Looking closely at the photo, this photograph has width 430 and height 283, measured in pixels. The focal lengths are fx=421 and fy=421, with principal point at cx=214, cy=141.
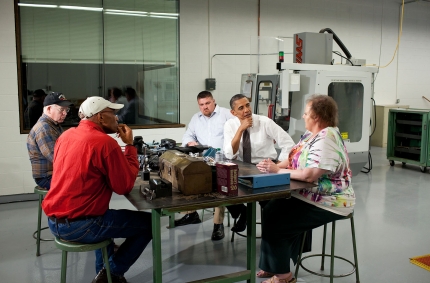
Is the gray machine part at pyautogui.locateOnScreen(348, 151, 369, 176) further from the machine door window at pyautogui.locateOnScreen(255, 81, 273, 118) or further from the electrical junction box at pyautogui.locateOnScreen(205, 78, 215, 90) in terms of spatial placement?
the electrical junction box at pyautogui.locateOnScreen(205, 78, 215, 90)

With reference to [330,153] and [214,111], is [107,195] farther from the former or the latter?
[214,111]

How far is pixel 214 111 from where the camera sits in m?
4.00

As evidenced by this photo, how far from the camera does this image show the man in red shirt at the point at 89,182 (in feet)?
7.15

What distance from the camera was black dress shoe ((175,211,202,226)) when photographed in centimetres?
385

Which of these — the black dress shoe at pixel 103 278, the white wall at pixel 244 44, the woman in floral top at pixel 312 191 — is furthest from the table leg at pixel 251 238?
the white wall at pixel 244 44

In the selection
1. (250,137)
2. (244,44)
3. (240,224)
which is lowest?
(240,224)

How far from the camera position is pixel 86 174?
218 cm

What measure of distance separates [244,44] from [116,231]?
178 inches

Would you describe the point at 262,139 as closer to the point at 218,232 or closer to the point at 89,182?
the point at 218,232

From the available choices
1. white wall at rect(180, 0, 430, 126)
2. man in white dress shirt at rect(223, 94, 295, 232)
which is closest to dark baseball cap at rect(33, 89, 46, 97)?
white wall at rect(180, 0, 430, 126)

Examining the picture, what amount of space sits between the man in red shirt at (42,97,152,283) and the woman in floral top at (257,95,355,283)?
86cm

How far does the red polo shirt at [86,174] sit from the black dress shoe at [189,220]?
163 cm

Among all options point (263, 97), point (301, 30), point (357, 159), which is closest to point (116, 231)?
point (263, 97)

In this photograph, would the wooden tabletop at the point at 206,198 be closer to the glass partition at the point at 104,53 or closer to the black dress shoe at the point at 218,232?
the black dress shoe at the point at 218,232
